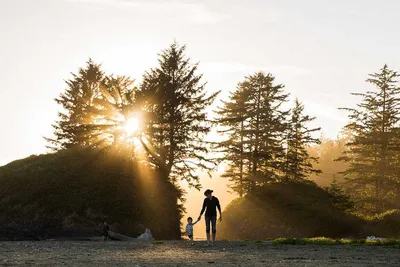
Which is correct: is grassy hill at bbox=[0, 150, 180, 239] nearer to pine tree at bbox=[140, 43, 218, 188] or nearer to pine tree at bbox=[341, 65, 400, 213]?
pine tree at bbox=[140, 43, 218, 188]

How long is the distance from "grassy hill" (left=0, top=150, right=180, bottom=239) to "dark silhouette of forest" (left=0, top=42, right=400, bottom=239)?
3.3 inches

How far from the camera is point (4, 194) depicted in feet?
107

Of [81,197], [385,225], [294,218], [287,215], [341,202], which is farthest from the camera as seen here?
[341,202]

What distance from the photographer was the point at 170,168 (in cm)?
4009

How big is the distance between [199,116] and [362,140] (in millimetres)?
21113

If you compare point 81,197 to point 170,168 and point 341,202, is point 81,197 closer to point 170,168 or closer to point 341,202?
point 170,168

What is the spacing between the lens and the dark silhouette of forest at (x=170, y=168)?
31781 millimetres

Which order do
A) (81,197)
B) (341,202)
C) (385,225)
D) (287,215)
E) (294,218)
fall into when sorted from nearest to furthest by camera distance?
(81,197)
(385,225)
(294,218)
(287,215)
(341,202)

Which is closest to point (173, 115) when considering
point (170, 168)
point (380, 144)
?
point (170, 168)

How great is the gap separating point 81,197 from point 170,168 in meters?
9.91

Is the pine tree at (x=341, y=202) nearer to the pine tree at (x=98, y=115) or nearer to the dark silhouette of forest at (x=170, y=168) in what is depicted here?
the dark silhouette of forest at (x=170, y=168)

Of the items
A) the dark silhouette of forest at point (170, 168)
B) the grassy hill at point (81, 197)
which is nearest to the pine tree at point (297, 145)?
the dark silhouette of forest at point (170, 168)

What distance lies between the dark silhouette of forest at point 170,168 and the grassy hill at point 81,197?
85 mm

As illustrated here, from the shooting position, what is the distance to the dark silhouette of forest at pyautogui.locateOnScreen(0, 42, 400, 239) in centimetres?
3178
